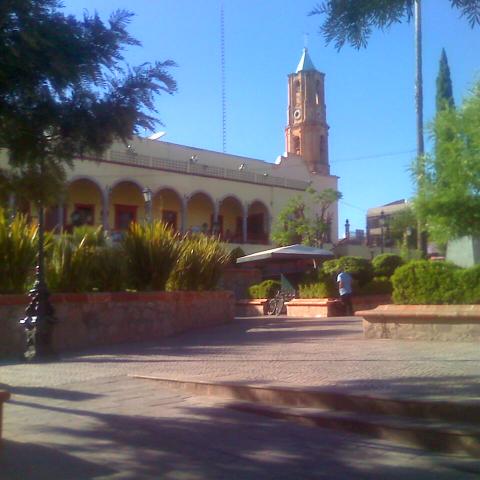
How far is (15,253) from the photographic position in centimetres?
1327

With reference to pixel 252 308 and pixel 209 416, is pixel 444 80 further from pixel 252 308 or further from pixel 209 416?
pixel 209 416

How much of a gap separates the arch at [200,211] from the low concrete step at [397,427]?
32387 mm

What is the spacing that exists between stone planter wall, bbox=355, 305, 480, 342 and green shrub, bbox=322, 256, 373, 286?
11513 mm

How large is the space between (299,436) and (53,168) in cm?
393

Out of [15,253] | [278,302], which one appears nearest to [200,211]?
[278,302]

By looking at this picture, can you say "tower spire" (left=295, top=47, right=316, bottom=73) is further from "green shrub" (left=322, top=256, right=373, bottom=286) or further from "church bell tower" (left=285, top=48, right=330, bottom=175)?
"green shrub" (left=322, top=256, right=373, bottom=286)

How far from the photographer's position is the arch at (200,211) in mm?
39859

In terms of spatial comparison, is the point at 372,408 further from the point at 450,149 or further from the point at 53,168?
the point at 450,149

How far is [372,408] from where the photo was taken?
6949 mm

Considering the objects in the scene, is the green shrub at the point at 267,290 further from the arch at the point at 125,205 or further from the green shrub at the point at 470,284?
the green shrub at the point at 470,284

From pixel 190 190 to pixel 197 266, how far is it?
70.2 feet

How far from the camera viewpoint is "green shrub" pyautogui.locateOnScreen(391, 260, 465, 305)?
11.9 metres

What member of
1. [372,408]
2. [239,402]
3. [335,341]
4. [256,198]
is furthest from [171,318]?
[256,198]

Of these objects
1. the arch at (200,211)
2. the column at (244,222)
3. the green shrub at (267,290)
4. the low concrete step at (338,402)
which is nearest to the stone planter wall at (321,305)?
the green shrub at (267,290)
